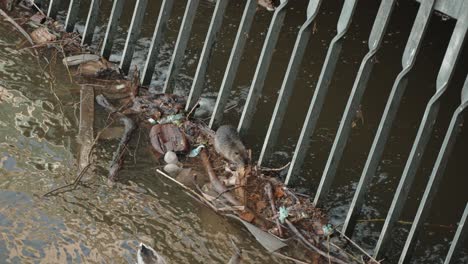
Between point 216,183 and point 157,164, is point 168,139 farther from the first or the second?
point 216,183

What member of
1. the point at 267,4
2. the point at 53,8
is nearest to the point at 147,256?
the point at 53,8

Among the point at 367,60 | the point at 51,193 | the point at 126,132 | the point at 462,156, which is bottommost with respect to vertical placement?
the point at 51,193

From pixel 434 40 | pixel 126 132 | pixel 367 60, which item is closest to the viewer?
pixel 367 60

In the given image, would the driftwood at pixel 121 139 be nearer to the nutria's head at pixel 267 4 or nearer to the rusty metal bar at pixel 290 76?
the rusty metal bar at pixel 290 76

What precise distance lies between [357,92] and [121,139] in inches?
71.2

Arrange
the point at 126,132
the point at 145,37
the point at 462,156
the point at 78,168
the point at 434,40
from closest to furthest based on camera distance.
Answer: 1. the point at 78,168
2. the point at 126,132
3. the point at 462,156
4. the point at 145,37
5. the point at 434,40

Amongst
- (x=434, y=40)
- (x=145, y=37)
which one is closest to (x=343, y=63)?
(x=434, y=40)

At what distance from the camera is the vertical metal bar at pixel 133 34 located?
6555mm

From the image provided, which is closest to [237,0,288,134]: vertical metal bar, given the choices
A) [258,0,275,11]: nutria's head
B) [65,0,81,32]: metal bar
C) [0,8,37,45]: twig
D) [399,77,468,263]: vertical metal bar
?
[399,77,468,263]: vertical metal bar

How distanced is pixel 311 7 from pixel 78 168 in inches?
77.4

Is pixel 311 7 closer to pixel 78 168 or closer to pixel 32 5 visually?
pixel 78 168

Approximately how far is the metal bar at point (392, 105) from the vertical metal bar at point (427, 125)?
195 millimetres

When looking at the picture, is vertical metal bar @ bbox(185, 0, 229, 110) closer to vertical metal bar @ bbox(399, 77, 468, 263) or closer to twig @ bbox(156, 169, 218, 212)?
twig @ bbox(156, 169, 218, 212)

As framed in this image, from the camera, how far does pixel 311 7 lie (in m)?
5.49
